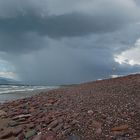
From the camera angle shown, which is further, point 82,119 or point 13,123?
point 13,123

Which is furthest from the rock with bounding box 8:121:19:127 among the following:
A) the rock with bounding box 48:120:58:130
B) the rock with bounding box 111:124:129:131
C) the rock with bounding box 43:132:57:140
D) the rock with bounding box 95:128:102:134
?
the rock with bounding box 111:124:129:131

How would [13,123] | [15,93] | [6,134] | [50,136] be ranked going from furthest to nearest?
[15,93] → [13,123] → [6,134] → [50,136]

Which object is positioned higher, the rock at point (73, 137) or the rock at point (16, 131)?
the rock at point (16, 131)

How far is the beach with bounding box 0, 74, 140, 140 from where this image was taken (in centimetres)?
1082

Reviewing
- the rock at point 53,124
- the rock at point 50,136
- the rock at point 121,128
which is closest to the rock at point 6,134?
the rock at point 53,124

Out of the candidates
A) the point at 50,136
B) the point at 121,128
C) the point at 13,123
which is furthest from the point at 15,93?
the point at 121,128

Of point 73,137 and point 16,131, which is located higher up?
point 16,131

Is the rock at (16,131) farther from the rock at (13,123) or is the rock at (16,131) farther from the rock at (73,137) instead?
the rock at (73,137)

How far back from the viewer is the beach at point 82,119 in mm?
10820

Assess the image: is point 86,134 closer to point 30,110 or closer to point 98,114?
point 98,114

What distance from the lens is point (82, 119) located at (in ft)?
38.5

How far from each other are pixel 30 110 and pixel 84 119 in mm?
4019

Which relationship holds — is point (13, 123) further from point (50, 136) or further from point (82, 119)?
point (82, 119)

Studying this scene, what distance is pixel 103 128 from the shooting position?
10992mm
